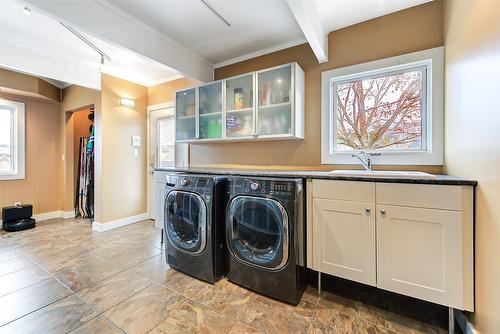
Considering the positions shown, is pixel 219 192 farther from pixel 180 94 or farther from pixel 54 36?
pixel 54 36

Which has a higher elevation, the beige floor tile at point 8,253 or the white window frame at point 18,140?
the white window frame at point 18,140

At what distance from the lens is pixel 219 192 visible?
1921 millimetres

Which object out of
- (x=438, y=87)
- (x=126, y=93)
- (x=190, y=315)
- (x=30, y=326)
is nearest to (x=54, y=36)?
(x=126, y=93)

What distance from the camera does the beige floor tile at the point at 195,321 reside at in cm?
134

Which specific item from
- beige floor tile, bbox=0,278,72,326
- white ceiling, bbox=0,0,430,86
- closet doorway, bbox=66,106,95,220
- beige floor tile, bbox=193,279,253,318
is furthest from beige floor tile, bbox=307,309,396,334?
closet doorway, bbox=66,106,95,220

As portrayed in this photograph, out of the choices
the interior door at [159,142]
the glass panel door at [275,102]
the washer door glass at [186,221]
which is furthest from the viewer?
the interior door at [159,142]

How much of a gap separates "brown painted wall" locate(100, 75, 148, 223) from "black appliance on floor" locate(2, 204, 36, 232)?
45.0 inches

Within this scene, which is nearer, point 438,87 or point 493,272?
point 493,272

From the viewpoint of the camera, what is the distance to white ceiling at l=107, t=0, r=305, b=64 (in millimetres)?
1855

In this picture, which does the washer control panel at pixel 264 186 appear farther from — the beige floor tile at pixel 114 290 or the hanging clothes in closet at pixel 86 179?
the hanging clothes in closet at pixel 86 179

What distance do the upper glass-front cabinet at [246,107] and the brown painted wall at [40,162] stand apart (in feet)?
9.25

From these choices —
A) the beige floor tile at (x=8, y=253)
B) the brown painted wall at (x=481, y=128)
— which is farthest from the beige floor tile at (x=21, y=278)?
the brown painted wall at (x=481, y=128)

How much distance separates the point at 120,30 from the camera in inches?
75.7

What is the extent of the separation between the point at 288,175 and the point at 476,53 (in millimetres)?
1313
